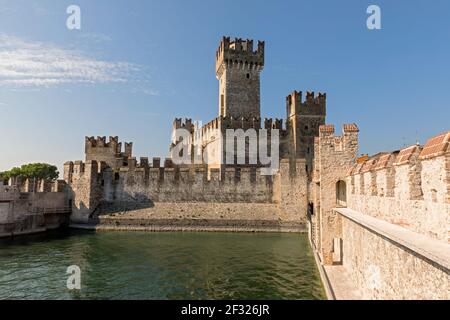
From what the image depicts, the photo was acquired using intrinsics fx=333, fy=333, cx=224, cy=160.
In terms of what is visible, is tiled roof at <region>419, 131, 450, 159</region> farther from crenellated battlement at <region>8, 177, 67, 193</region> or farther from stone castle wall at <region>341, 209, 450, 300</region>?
crenellated battlement at <region>8, 177, 67, 193</region>

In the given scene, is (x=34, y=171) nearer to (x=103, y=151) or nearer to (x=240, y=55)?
(x=103, y=151)

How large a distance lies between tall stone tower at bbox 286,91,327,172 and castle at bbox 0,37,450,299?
0.32 ft

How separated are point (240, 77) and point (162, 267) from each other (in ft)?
88.1

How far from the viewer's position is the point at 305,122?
32.3 m

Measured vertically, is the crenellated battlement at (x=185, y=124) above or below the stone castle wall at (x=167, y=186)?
above

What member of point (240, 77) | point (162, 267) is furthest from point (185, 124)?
point (162, 267)

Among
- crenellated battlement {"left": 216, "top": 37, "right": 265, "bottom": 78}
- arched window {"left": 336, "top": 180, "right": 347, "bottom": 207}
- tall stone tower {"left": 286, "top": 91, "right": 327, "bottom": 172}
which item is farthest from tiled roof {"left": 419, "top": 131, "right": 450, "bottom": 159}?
crenellated battlement {"left": 216, "top": 37, "right": 265, "bottom": 78}

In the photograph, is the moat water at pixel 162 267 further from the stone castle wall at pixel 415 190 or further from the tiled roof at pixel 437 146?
the tiled roof at pixel 437 146

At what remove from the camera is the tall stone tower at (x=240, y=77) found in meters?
36.2

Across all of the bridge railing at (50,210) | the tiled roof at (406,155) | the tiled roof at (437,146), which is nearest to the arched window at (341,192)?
the tiled roof at (406,155)

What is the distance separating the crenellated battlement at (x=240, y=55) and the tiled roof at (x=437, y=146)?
33226 millimetres

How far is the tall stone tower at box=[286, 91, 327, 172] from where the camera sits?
3209cm

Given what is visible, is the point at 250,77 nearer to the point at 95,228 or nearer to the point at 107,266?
the point at 95,228
